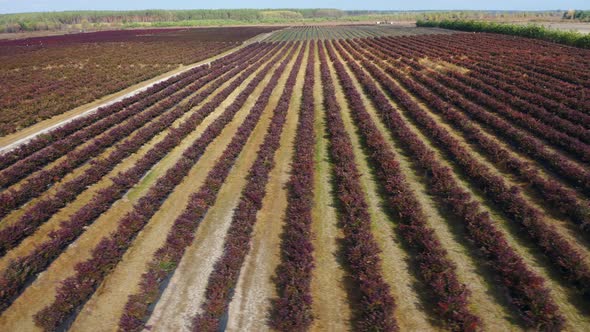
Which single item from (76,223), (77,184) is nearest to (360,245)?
(76,223)

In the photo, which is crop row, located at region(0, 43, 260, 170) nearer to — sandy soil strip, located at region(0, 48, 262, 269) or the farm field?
the farm field

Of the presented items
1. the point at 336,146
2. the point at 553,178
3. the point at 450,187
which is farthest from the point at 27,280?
the point at 553,178

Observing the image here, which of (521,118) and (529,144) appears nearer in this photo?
(529,144)

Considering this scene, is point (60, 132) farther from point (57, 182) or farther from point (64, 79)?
point (64, 79)

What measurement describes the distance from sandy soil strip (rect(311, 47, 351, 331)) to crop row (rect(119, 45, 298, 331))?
390 cm

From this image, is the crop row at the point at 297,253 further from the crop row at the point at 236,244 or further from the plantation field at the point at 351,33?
the plantation field at the point at 351,33

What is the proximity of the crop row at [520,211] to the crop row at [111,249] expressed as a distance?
10210 millimetres

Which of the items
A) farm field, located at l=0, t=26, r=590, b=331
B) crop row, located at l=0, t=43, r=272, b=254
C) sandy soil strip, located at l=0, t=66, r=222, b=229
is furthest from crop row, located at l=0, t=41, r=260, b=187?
crop row, located at l=0, t=43, r=272, b=254

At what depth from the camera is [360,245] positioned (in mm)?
9070

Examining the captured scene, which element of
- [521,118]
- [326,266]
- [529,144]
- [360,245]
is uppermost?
[521,118]

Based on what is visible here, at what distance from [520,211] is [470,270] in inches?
132

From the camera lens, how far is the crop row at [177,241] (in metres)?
7.55

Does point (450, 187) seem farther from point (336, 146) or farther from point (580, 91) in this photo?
point (580, 91)

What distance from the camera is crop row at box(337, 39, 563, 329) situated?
7.07m
